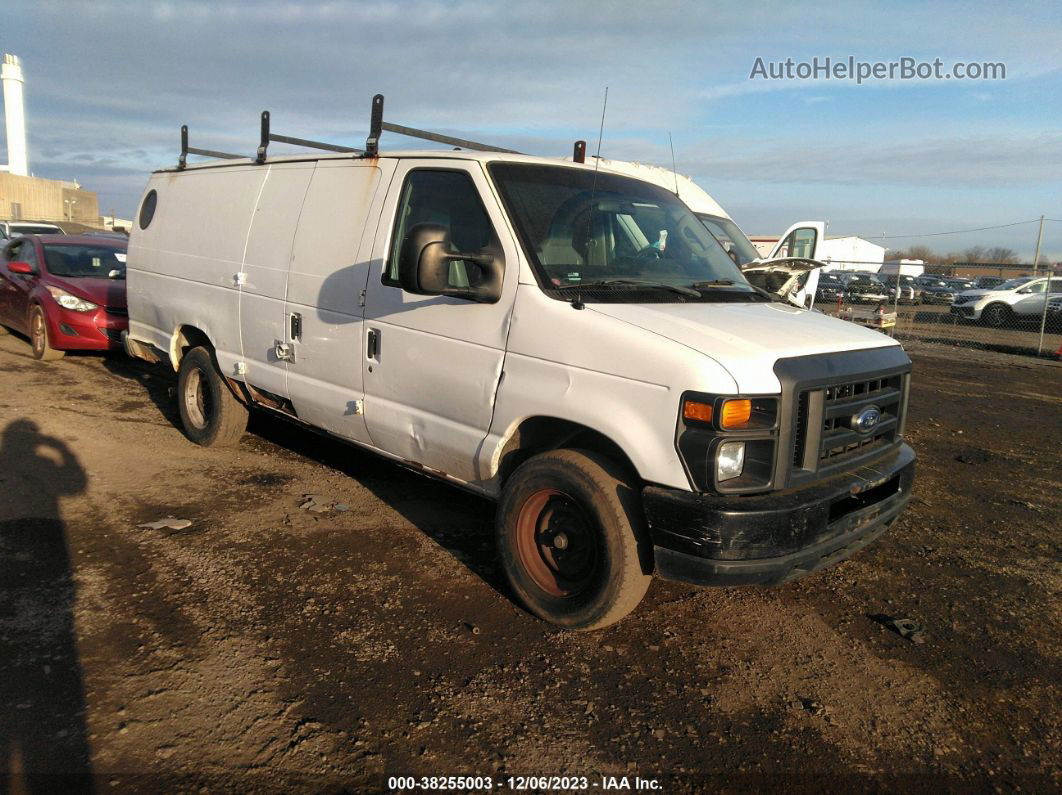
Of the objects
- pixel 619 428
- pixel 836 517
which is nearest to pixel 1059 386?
pixel 836 517

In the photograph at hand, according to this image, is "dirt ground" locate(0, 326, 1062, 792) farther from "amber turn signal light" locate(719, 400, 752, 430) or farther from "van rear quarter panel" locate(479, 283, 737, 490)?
"amber turn signal light" locate(719, 400, 752, 430)

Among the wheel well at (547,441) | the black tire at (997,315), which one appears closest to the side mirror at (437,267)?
the wheel well at (547,441)

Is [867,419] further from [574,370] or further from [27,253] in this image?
[27,253]

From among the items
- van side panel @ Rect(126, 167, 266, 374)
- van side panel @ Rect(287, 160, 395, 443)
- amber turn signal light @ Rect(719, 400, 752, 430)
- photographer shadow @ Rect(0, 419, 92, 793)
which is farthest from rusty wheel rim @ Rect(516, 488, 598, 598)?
van side panel @ Rect(126, 167, 266, 374)

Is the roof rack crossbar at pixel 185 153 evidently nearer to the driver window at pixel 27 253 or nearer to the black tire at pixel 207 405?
the black tire at pixel 207 405

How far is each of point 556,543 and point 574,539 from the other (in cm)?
9

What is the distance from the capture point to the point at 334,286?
4613 mm

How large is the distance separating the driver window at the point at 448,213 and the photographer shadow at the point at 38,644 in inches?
91.1

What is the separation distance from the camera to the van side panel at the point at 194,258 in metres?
5.56

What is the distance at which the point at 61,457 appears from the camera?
577cm

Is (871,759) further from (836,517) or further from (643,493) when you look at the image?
(643,493)

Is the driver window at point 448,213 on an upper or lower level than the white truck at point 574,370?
upper

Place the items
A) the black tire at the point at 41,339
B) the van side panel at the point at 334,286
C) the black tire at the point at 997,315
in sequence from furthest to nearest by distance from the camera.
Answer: the black tire at the point at 997,315 → the black tire at the point at 41,339 → the van side panel at the point at 334,286

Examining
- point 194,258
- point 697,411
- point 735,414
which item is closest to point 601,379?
point 697,411
